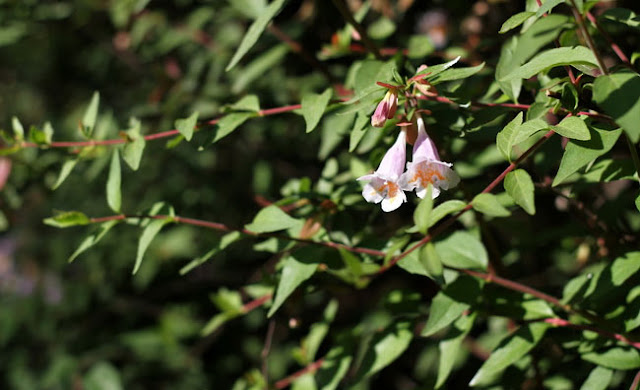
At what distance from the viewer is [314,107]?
947 millimetres

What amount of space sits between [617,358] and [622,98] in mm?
481

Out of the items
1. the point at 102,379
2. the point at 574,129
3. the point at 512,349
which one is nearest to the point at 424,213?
the point at 574,129

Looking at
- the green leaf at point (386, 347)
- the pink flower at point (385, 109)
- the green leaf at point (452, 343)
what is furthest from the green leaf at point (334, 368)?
the pink flower at point (385, 109)

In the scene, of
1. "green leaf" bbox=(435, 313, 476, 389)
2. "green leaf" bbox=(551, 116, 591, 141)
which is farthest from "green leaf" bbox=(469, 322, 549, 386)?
"green leaf" bbox=(551, 116, 591, 141)

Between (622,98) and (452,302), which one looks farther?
(452,302)

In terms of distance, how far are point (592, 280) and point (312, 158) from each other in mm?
1190

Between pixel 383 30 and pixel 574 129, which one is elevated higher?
pixel 574 129

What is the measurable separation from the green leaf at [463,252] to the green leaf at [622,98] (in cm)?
38

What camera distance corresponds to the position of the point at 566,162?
0.76 m

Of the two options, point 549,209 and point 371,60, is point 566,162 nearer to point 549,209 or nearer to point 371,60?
point 371,60

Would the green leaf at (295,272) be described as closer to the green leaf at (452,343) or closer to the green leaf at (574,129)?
the green leaf at (452,343)

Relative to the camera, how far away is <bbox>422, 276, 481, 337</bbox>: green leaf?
96 cm

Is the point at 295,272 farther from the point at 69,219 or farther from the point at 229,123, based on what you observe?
the point at 69,219

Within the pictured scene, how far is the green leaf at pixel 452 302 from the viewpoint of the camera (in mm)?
961
